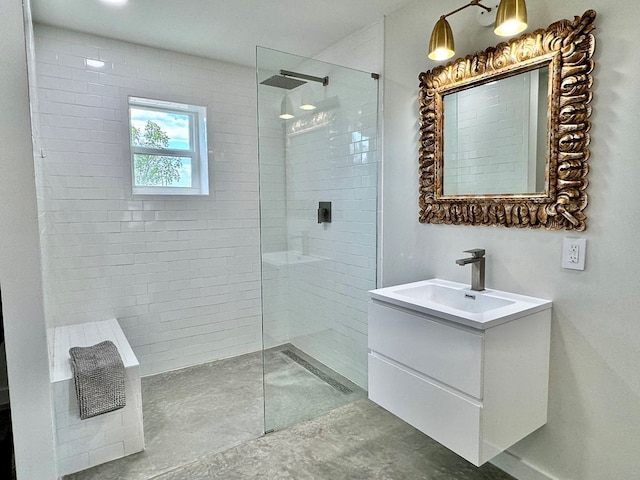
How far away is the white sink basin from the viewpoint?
59.8 inches

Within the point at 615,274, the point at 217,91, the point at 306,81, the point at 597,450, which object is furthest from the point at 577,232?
the point at 217,91

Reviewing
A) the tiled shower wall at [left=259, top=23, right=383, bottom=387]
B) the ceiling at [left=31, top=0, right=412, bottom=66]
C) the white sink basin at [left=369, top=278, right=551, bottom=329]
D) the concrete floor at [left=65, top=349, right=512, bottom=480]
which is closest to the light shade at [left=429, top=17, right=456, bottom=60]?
the ceiling at [left=31, top=0, right=412, bottom=66]

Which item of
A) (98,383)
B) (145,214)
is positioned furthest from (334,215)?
(98,383)

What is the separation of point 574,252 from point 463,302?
55cm

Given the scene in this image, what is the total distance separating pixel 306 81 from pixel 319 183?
687 millimetres

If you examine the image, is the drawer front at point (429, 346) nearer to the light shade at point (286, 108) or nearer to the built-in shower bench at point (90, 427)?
the built-in shower bench at point (90, 427)

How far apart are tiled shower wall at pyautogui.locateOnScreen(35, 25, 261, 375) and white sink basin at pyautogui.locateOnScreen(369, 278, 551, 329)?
1833 millimetres

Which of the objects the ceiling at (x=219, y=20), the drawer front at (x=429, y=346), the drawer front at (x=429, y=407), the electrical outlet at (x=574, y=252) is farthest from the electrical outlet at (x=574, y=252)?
the ceiling at (x=219, y=20)

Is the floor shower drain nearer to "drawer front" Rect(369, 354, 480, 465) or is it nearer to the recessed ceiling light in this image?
"drawer front" Rect(369, 354, 480, 465)

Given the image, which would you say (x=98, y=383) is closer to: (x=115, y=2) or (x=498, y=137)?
(x=115, y=2)

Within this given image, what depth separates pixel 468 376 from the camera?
1.50 m

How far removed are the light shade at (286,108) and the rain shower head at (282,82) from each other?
0.08 meters

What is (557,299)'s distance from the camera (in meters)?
1.71

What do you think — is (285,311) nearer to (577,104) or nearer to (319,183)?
(319,183)
